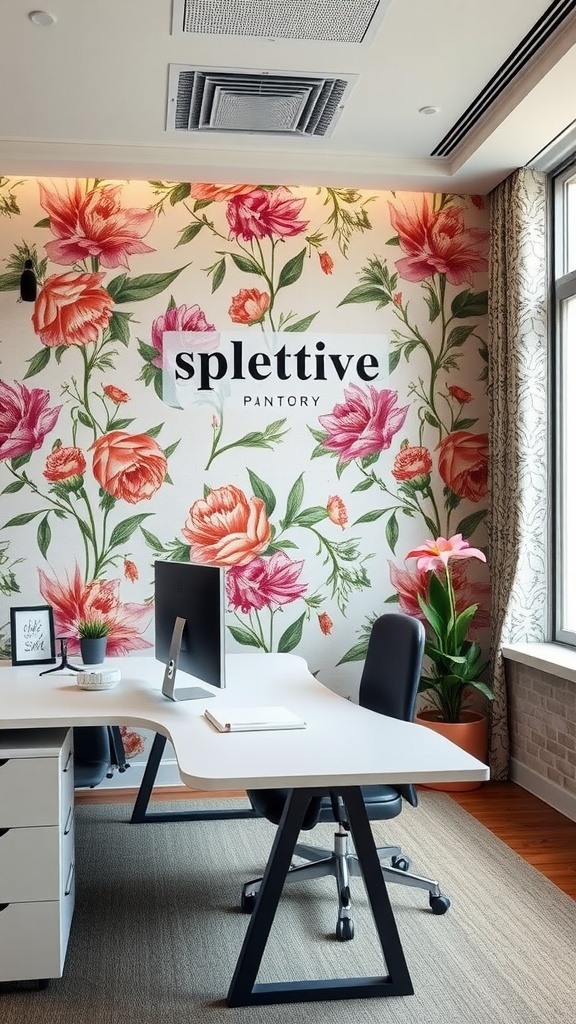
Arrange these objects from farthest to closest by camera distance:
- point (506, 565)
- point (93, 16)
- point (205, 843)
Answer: point (506, 565) < point (205, 843) < point (93, 16)

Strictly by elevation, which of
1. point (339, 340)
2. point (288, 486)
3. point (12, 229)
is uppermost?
point (12, 229)

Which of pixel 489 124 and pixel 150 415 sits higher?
pixel 489 124

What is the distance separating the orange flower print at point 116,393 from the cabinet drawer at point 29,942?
2.47 m

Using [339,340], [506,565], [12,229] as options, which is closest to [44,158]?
[12,229]

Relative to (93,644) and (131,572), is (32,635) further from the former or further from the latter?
(131,572)

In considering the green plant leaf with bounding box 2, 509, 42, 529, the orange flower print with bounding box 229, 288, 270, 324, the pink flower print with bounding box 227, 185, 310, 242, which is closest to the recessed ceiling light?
the pink flower print with bounding box 227, 185, 310, 242

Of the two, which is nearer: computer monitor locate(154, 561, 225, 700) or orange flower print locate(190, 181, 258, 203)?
computer monitor locate(154, 561, 225, 700)

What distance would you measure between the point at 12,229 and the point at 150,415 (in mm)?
1050

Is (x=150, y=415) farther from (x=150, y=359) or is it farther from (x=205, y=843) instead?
(x=205, y=843)

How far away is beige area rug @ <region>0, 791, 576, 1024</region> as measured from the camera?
2441 mm

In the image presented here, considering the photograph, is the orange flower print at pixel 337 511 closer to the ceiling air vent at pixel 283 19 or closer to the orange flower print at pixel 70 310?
the orange flower print at pixel 70 310

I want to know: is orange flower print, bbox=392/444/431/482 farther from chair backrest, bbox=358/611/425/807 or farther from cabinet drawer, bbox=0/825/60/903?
cabinet drawer, bbox=0/825/60/903

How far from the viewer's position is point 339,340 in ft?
15.2

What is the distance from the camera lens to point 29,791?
2600 mm
